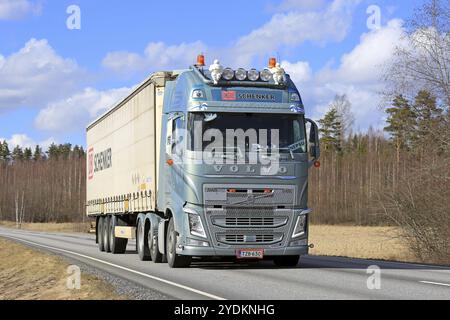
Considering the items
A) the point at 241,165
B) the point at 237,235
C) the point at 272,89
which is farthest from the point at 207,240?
the point at 272,89

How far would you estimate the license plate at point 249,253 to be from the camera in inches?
606

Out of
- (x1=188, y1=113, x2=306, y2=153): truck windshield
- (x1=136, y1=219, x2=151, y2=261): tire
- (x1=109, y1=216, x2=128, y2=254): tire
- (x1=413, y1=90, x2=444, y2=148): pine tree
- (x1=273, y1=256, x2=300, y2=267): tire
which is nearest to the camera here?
(x1=188, y1=113, x2=306, y2=153): truck windshield

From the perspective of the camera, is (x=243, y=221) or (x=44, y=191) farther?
(x=44, y=191)

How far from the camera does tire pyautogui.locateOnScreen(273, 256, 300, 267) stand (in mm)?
17328

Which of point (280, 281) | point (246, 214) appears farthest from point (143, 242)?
point (280, 281)

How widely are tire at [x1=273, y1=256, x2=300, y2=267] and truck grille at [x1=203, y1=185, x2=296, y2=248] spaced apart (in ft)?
6.13

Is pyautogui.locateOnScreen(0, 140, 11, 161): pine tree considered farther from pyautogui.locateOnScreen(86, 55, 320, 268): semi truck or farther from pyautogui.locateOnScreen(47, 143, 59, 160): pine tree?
pyautogui.locateOnScreen(86, 55, 320, 268): semi truck

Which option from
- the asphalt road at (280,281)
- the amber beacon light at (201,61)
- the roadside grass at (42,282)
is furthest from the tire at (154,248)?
the amber beacon light at (201,61)

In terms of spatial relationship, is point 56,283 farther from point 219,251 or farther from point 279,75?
point 279,75

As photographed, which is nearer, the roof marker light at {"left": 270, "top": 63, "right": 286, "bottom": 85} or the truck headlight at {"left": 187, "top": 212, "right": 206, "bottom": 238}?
the truck headlight at {"left": 187, "top": 212, "right": 206, "bottom": 238}

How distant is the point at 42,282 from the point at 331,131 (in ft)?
304

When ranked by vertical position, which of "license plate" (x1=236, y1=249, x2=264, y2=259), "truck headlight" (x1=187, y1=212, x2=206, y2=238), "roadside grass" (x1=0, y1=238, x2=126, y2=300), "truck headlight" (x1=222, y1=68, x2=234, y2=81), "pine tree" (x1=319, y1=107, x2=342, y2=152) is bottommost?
"roadside grass" (x1=0, y1=238, x2=126, y2=300)

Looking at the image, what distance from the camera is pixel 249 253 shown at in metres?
15.4

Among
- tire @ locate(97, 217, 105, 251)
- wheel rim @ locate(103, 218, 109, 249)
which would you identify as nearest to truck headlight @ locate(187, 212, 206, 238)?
wheel rim @ locate(103, 218, 109, 249)
